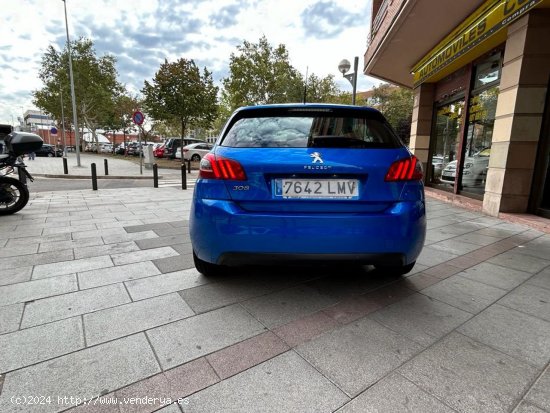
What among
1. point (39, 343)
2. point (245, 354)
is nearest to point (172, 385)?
point (245, 354)

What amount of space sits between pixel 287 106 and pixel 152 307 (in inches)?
73.6

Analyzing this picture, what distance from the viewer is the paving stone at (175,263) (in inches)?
127

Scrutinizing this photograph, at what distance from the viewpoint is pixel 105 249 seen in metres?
3.85

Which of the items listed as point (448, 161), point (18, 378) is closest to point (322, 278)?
point (18, 378)

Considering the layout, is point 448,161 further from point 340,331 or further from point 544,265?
point 340,331

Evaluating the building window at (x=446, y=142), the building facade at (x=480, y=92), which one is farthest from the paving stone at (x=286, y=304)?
the building window at (x=446, y=142)

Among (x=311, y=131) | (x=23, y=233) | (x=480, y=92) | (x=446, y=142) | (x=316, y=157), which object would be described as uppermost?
(x=480, y=92)

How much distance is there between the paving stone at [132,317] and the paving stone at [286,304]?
19.3 inches

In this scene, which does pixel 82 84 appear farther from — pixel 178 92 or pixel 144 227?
pixel 144 227

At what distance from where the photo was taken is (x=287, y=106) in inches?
102

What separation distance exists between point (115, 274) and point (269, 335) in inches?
70.6

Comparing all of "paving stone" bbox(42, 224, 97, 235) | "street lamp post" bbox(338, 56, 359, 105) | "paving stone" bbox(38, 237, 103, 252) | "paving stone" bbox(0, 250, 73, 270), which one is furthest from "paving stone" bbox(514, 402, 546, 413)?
"street lamp post" bbox(338, 56, 359, 105)

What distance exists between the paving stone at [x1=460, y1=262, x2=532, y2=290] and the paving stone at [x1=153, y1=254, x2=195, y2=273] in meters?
2.76

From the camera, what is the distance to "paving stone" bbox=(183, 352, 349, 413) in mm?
1480
